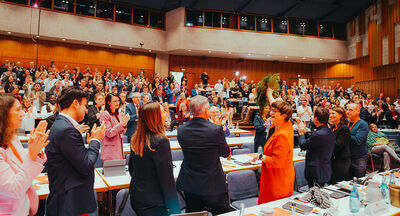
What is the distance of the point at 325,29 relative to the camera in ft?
56.4

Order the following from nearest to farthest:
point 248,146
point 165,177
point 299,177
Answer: point 165,177 → point 299,177 → point 248,146

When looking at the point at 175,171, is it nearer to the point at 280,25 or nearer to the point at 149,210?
the point at 149,210

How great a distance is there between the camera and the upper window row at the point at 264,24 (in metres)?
15.2

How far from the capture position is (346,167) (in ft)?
11.0

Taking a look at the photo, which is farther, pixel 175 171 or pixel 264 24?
pixel 264 24

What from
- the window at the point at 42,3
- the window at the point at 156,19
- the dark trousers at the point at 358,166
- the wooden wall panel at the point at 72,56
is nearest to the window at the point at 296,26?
the window at the point at 156,19

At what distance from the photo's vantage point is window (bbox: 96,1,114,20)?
46.2 ft

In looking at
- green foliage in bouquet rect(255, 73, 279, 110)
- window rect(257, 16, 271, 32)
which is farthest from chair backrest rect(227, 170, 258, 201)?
window rect(257, 16, 271, 32)

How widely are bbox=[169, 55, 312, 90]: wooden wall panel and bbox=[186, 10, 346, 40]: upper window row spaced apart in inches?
99.6

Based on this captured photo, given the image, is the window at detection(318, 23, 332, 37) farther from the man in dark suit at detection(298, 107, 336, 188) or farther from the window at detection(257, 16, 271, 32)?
the man in dark suit at detection(298, 107, 336, 188)

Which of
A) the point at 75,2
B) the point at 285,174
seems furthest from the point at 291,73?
the point at 285,174

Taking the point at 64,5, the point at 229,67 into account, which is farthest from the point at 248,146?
the point at 229,67

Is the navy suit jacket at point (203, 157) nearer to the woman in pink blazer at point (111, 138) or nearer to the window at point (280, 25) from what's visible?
the woman in pink blazer at point (111, 138)

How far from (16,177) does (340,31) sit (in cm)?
1983
